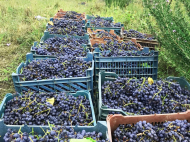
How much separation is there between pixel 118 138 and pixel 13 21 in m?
5.60

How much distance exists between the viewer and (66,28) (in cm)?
404

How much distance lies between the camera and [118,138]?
1.60 m

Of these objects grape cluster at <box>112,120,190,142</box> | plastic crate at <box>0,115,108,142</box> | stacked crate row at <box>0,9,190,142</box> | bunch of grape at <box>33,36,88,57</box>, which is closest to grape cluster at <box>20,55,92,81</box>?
stacked crate row at <box>0,9,190,142</box>

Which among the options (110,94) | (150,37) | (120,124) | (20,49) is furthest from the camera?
(20,49)

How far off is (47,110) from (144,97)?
3.57 ft

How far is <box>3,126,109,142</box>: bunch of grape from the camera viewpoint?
4.55 ft

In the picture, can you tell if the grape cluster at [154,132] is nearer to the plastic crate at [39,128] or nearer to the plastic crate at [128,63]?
the plastic crate at [39,128]

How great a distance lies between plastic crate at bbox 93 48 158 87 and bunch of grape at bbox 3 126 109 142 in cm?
137

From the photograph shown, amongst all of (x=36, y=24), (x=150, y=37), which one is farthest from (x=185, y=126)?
(x=36, y=24)

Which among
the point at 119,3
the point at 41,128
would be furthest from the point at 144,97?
the point at 119,3

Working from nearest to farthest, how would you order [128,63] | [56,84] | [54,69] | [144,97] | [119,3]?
[144,97]
[56,84]
[54,69]
[128,63]
[119,3]

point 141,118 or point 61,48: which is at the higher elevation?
point 61,48

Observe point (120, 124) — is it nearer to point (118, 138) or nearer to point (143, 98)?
point (118, 138)

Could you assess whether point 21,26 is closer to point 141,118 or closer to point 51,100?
point 51,100
